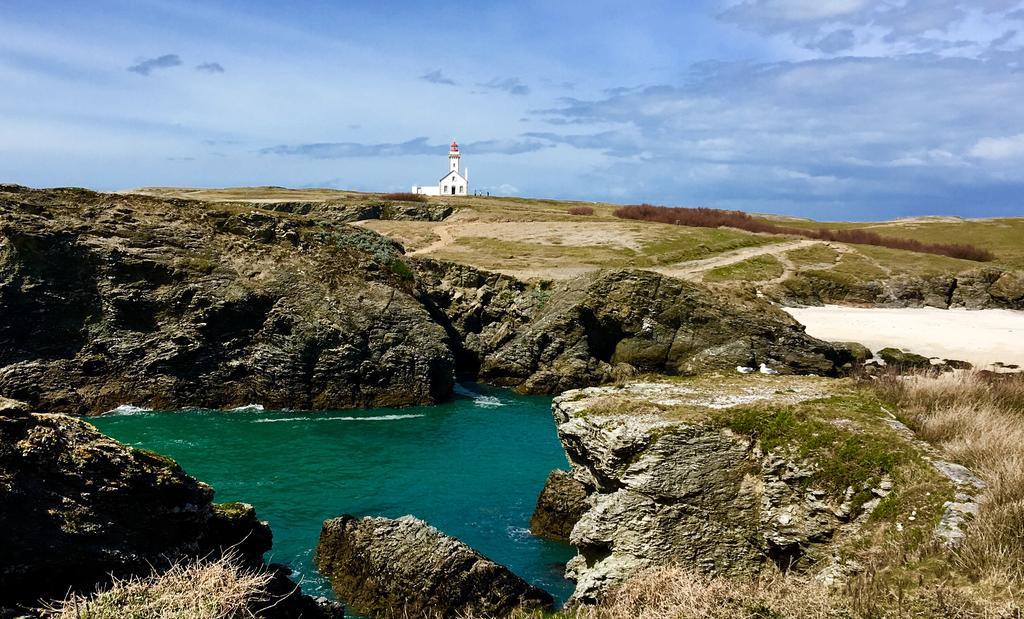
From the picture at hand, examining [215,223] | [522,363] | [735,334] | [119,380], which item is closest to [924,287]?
[735,334]

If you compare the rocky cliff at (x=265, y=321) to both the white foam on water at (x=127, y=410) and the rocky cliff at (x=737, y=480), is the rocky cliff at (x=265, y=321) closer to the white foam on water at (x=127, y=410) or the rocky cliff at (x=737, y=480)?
the white foam on water at (x=127, y=410)

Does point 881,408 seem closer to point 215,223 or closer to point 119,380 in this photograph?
point 119,380

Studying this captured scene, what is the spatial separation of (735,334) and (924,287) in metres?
41.4

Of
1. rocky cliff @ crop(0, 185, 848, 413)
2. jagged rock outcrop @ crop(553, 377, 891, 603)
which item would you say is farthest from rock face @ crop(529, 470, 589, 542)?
rocky cliff @ crop(0, 185, 848, 413)

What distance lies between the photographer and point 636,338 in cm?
5072

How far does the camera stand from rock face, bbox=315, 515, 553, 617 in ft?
56.7

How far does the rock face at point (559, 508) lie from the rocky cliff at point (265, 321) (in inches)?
806

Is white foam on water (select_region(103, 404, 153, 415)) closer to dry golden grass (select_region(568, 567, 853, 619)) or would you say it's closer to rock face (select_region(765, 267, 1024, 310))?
dry golden grass (select_region(568, 567, 853, 619))

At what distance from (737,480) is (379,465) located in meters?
20.3

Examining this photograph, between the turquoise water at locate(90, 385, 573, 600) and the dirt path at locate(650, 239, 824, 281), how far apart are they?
35900 millimetres

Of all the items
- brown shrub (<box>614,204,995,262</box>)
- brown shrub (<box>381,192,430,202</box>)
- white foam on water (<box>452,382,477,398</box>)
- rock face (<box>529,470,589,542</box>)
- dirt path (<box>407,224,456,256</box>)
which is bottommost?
white foam on water (<box>452,382,477,398</box>)

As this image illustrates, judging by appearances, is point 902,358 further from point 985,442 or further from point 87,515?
point 87,515

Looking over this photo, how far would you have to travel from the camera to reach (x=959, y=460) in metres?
12.1

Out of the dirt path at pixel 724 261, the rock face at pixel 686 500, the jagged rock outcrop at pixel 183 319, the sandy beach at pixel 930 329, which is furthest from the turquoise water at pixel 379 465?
the dirt path at pixel 724 261
